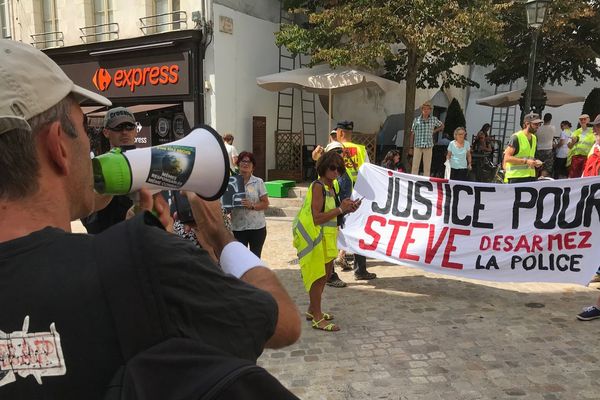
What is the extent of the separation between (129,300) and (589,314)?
5.02 meters

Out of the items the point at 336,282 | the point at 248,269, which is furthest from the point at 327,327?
the point at 248,269

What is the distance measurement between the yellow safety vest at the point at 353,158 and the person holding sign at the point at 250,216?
1.70 metres

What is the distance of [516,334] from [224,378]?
4256 millimetres

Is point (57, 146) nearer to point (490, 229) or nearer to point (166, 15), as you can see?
point (490, 229)

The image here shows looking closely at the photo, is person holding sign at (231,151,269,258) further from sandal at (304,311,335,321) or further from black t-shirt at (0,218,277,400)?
black t-shirt at (0,218,277,400)

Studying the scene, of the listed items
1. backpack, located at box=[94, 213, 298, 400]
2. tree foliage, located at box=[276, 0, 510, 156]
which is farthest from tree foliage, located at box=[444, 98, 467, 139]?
backpack, located at box=[94, 213, 298, 400]

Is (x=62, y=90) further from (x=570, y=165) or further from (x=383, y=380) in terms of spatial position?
(x=570, y=165)

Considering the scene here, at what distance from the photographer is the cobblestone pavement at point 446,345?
136 inches

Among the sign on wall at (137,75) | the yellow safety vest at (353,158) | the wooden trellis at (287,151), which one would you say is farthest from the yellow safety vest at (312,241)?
the sign on wall at (137,75)

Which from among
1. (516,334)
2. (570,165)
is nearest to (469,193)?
(516,334)

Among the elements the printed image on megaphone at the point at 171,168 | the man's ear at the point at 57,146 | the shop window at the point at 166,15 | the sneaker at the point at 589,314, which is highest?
the shop window at the point at 166,15

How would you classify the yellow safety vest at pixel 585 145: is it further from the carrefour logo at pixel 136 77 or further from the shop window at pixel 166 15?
the shop window at pixel 166 15

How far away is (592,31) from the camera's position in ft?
49.2

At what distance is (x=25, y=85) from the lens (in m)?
0.90
